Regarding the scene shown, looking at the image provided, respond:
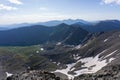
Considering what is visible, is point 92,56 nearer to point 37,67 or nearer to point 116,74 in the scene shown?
point 37,67

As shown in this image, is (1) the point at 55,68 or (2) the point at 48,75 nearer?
(2) the point at 48,75

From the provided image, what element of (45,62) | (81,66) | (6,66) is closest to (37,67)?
(45,62)

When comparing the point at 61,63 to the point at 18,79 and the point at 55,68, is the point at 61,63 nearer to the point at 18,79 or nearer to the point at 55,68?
the point at 55,68

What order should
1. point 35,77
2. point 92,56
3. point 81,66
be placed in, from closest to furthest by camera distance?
point 35,77, point 81,66, point 92,56

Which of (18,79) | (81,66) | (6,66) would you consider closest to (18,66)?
(6,66)

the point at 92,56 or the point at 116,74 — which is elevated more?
the point at 116,74

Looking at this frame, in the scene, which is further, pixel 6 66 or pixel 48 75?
pixel 6 66

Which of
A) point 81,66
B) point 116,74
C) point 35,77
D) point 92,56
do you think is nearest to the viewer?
point 35,77

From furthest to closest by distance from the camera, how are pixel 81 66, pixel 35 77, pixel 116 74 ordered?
pixel 81 66
pixel 116 74
pixel 35 77

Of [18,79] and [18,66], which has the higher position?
[18,79]
